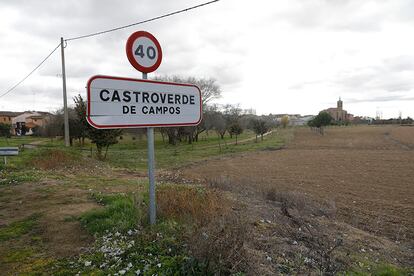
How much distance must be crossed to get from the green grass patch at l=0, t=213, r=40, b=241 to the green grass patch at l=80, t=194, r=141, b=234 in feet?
2.36

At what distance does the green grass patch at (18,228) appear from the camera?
3.67m

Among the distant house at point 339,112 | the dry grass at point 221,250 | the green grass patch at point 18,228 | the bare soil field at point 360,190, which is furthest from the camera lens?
the distant house at point 339,112

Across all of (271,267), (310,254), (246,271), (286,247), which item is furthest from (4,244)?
(310,254)

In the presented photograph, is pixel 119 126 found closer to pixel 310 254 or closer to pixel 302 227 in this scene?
pixel 310 254

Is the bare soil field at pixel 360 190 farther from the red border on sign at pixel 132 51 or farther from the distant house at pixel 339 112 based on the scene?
the distant house at pixel 339 112

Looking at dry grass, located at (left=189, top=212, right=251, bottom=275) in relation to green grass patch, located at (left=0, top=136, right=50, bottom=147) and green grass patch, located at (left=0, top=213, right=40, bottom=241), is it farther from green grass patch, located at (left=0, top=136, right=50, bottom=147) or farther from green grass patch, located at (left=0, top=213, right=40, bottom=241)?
green grass patch, located at (left=0, top=136, right=50, bottom=147)

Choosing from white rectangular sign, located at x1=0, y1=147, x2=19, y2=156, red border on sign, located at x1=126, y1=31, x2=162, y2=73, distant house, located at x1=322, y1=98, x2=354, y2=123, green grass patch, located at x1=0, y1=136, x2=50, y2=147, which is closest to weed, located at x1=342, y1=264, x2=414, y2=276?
red border on sign, located at x1=126, y1=31, x2=162, y2=73

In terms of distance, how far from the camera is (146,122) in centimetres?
313

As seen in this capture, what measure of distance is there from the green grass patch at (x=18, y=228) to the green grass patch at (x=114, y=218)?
0.72 metres

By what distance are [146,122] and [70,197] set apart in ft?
11.4

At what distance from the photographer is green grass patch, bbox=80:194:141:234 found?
374cm

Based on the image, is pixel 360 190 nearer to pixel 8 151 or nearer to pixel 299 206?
pixel 299 206

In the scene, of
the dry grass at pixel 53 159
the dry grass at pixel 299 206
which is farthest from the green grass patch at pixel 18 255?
the dry grass at pixel 53 159

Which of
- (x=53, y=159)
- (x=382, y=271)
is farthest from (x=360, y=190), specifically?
(x=53, y=159)
